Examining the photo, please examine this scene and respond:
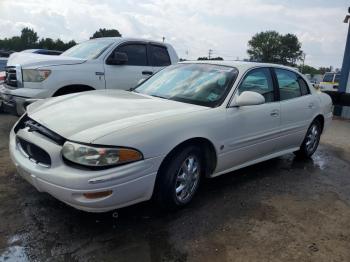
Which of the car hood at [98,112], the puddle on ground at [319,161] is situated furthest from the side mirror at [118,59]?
the puddle on ground at [319,161]

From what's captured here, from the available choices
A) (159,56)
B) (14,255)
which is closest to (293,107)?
(159,56)

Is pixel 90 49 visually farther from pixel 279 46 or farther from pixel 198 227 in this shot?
pixel 279 46

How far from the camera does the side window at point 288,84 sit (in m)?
4.98

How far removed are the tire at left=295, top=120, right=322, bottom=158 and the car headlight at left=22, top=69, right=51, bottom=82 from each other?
14.0 ft

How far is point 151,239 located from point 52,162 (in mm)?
1069

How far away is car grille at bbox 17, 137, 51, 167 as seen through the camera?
3137mm

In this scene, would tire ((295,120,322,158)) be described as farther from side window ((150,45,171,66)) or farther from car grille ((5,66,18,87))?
car grille ((5,66,18,87))

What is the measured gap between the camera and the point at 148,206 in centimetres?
375

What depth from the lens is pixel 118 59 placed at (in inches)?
259

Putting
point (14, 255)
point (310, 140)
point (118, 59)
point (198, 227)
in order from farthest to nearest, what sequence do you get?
point (118, 59) → point (310, 140) → point (198, 227) → point (14, 255)

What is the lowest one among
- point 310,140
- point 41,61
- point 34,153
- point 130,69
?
point 310,140

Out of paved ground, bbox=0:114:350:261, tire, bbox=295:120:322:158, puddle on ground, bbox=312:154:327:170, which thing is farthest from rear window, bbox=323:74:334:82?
paved ground, bbox=0:114:350:261

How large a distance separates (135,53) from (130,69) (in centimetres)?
43

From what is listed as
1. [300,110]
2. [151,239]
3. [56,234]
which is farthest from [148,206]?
[300,110]
